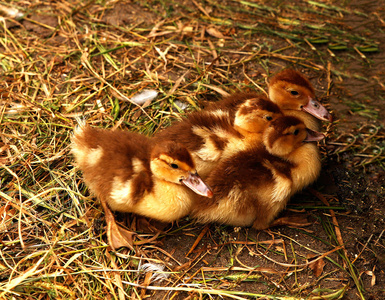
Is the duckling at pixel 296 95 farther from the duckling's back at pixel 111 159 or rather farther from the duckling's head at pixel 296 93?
the duckling's back at pixel 111 159

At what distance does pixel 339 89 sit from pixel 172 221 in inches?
64.1

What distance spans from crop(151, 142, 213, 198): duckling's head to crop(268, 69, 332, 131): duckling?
0.81m

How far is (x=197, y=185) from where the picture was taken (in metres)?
2.46

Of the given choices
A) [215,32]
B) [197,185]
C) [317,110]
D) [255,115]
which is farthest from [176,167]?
[215,32]

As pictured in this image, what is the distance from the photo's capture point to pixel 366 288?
2.39m

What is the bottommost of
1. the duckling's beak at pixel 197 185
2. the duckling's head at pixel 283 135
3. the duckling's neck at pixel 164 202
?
the duckling's neck at pixel 164 202

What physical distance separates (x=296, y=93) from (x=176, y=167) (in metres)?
0.95

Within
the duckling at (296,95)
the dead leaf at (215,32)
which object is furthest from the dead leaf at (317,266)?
the dead leaf at (215,32)

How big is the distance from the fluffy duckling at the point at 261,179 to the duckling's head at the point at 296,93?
285 mm

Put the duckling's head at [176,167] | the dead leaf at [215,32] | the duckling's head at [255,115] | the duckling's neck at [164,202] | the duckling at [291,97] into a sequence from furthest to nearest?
1. the dead leaf at [215,32]
2. the duckling at [291,97]
3. the duckling's head at [255,115]
4. the duckling's neck at [164,202]
5. the duckling's head at [176,167]

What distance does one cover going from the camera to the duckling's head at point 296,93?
2850 millimetres

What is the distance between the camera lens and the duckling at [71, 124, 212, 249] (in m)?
2.44

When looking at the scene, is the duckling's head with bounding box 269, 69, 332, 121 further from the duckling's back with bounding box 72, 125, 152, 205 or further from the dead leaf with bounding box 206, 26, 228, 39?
the dead leaf with bounding box 206, 26, 228, 39

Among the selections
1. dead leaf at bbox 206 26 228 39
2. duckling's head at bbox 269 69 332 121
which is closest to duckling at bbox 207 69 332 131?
duckling's head at bbox 269 69 332 121
